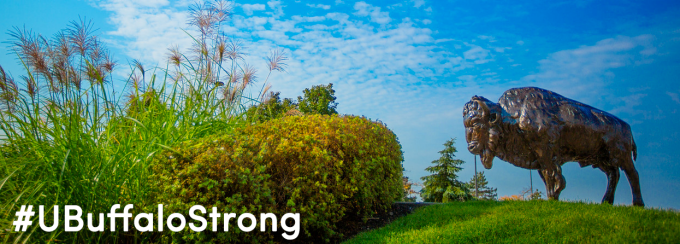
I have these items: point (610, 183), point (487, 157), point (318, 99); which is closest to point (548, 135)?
point (487, 157)

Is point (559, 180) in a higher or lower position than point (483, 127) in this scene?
lower

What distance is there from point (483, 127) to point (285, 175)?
9.81 feet

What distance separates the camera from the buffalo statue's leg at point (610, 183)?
630 centimetres

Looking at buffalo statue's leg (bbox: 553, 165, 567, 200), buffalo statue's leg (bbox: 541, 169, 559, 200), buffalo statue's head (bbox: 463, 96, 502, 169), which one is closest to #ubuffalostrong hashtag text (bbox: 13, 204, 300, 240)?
buffalo statue's head (bbox: 463, 96, 502, 169)

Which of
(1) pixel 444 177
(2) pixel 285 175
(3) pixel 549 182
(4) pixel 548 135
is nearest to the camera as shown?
(2) pixel 285 175

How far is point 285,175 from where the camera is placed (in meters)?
5.35

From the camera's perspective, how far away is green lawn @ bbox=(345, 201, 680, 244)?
4355 mm

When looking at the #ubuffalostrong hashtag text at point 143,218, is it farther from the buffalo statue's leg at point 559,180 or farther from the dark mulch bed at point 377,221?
the buffalo statue's leg at point 559,180

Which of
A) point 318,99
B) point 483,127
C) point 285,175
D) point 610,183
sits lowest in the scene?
point 610,183

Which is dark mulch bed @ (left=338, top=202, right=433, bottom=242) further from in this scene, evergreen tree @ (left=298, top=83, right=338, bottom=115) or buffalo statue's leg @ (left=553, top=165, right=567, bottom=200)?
evergreen tree @ (left=298, top=83, right=338, bottom=115)

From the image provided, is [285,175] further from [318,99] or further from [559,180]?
[318,99]

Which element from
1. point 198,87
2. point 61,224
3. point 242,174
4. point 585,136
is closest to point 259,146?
point 242,174

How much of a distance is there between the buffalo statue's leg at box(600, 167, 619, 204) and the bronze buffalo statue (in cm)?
2

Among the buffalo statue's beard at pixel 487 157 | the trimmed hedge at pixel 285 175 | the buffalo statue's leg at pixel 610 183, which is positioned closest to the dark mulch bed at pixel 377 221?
the trimmed hedge at pixel 285 175
